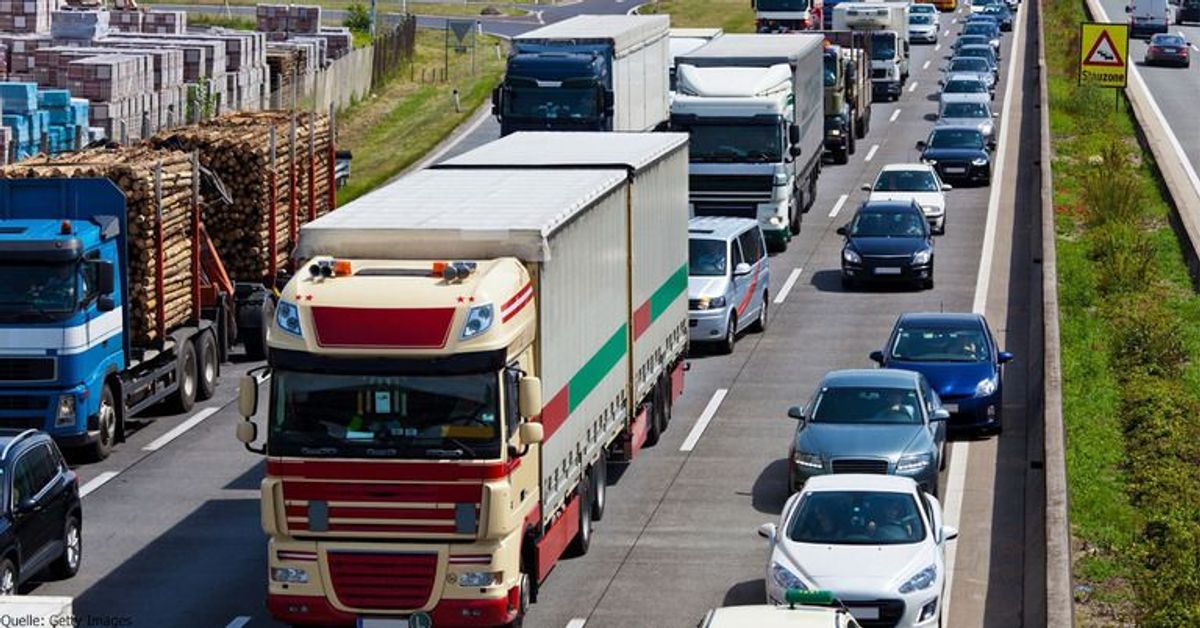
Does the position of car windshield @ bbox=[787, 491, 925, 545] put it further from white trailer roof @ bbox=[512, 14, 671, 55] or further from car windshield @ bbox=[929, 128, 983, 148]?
car windshield @ bbox=[929, 128, 983, 148]

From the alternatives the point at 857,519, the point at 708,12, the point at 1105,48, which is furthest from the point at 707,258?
the point at 708,12

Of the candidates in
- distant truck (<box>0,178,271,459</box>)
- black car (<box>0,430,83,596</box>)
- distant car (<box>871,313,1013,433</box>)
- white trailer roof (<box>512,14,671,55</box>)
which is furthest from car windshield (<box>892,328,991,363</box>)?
white trailer roof (<box>512,14,671,55</box>)

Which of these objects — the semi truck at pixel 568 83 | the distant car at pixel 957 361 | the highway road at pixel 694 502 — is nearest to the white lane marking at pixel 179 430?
the highway road at pixel 694 502

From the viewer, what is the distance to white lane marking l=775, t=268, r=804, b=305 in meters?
42.5

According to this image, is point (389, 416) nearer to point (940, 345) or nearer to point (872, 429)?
point (872, 429)

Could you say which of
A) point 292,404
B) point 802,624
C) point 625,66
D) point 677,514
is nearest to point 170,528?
point 677,514

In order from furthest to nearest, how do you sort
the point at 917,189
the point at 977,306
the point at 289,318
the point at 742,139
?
the point at 917,189, the point at 742,139, the point at 977,306, the point at 289,318

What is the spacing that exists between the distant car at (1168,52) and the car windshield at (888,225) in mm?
51922

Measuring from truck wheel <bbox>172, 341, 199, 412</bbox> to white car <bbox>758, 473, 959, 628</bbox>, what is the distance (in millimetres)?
12445

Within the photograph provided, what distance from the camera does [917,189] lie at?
166 feet

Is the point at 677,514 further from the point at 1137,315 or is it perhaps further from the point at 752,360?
the point at 1137,315

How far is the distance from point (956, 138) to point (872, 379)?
3194 cm

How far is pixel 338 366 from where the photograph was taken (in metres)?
19.2

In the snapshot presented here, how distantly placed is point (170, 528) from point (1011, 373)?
45.8 feet
